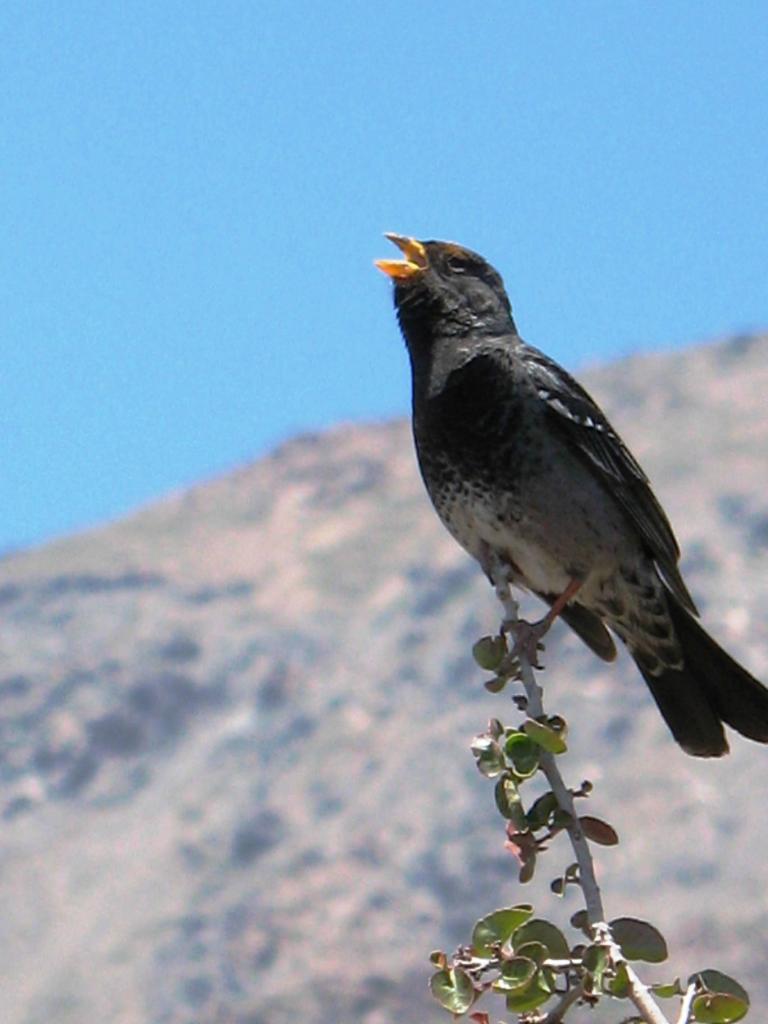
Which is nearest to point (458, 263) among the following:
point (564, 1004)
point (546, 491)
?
point (546, 491)

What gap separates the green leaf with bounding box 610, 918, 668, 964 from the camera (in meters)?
4.82

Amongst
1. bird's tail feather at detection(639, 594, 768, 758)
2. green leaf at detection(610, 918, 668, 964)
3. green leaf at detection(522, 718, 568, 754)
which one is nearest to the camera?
green leaf at detection(610, 918, 668, 964)

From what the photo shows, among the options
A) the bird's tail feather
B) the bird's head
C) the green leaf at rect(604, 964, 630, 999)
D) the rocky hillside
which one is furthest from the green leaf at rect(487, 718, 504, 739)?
the rocky hillside

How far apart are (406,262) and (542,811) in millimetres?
4587

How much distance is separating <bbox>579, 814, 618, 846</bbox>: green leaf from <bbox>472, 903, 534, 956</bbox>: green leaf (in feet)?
1.26

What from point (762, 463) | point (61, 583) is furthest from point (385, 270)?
point (61, 583)

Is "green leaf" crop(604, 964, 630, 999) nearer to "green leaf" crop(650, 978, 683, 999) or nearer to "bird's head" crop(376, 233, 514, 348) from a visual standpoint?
"green leaf" crop(650, 978, 683, 999)

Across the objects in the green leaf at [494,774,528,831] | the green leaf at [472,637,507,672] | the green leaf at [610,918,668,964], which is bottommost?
the green leaf at [610,918,668,964]

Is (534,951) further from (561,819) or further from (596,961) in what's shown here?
(561,819)

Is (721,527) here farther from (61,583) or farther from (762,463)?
(61,583)

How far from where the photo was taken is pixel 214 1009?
387ft

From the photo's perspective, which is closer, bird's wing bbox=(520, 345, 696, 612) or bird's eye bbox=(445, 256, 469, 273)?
bird's wing bbox=(520, 345, 696, 612)

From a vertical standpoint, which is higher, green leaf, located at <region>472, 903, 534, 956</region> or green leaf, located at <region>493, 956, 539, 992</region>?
green leaf, located at <region>472, 903, 534, 956</region>

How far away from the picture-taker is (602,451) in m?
9.40
